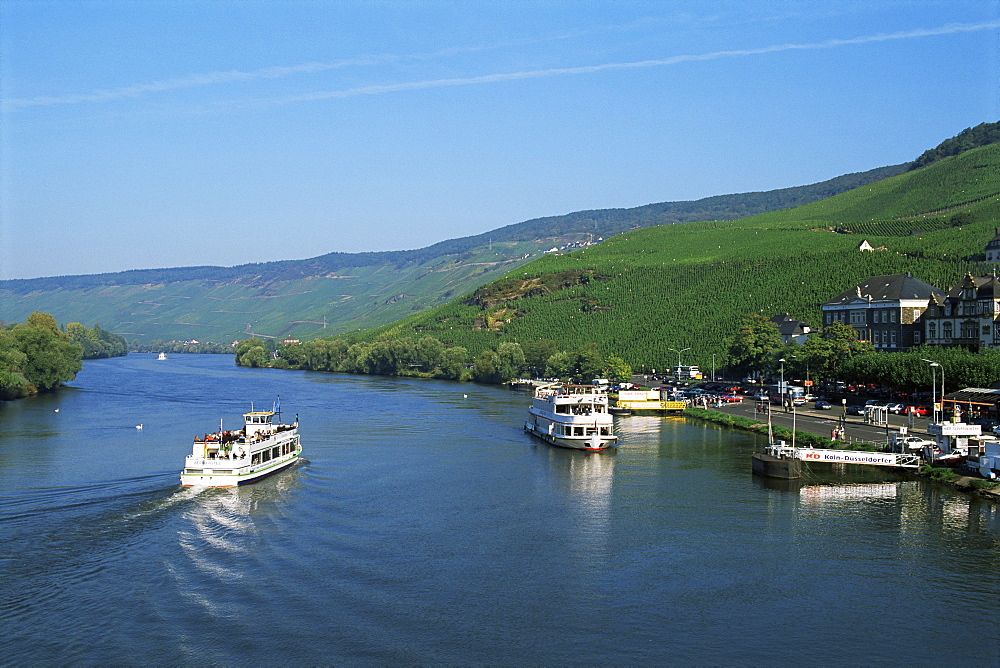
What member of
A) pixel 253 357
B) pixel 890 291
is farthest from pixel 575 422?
pixel 253 357

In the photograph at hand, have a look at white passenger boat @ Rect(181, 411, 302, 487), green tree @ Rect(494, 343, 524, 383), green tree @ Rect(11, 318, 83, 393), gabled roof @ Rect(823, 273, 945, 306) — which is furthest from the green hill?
white passenger boat @ Rect(181, 411, 302, 487)

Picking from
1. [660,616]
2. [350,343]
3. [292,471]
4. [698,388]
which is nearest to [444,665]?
[660,616]

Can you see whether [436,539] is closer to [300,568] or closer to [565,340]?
[300,568]

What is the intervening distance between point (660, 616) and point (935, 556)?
12.7 metres

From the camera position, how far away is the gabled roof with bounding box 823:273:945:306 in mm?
95312

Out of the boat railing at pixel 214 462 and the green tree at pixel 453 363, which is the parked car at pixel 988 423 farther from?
the green tree at pixel 453 363

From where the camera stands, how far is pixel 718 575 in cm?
3359

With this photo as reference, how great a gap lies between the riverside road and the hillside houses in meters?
14.9

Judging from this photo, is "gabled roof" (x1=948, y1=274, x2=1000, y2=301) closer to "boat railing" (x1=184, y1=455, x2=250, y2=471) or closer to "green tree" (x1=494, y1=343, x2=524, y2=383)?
"green tree" (x1=494, y1=343, x2=524, y2=383)

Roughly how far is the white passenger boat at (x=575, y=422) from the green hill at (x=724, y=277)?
51.4 meters

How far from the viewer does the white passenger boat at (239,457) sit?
48.1 meters

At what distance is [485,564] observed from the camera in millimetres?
34625

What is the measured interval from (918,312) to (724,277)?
58.7 m

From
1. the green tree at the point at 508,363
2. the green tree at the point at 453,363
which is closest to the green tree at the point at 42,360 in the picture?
the green tree at the point at 453,363
